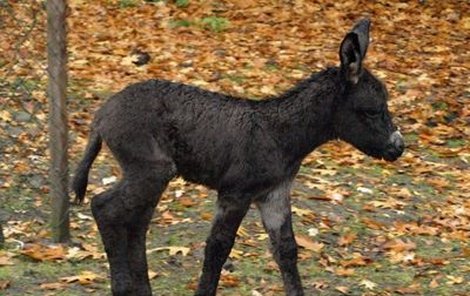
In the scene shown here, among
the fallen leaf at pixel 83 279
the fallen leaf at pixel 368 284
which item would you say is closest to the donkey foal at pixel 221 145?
the fallen leaf at pixel 83 279

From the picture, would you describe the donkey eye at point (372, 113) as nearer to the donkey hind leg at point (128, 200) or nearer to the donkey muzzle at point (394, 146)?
the donkey muzzle at point (394, 146)

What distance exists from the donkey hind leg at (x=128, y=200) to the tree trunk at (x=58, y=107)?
56.9 inches

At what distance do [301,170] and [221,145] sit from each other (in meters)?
4.62

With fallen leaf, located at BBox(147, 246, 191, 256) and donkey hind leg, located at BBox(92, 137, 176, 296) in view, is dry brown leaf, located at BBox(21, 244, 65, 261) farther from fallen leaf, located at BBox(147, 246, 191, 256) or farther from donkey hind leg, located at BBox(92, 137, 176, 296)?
donkey hind leg, located at BBox(92, 137, 176, 296)

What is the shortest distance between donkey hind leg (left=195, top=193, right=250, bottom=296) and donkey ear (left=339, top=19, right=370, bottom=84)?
1271 millimetres

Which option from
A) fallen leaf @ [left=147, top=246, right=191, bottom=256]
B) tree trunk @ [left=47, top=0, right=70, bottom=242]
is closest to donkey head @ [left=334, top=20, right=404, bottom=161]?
fallen leaf @ [left=147, top=246, right=191, bottom=256]

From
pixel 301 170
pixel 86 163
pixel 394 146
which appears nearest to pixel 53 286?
pixel 86 163

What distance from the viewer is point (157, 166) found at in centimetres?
618

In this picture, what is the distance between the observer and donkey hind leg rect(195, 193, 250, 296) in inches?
249

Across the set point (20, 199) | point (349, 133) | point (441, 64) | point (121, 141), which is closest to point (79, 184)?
point (121, 141)

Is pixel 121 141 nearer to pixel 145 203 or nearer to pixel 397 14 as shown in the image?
pixel 145 203

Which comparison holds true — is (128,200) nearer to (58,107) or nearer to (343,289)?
(58,107)

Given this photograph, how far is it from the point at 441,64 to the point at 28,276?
10555mm

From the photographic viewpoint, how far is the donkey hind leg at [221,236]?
6316 millimetres
